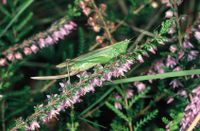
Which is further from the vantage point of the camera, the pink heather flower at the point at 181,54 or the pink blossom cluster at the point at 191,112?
the pink heather flower at the point at 181,54

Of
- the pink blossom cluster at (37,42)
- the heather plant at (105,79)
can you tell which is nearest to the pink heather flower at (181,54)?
the heather plant at (105,79)

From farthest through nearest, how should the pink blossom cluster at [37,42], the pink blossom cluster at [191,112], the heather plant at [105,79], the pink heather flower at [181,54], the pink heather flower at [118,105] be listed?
the pink blossom cluster at [37,42], the pink heather flower at [118,105], the pink heather flower at [181,54], the pink blossom cluster at [191,112], the heather plant at [105,79]

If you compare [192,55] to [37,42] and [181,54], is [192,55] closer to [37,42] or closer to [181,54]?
[181,54]

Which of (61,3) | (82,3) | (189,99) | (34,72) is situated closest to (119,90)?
(189,99)

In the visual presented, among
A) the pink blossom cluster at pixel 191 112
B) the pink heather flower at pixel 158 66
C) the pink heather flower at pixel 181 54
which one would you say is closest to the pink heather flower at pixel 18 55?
the pink heather flower at pixel 158 66

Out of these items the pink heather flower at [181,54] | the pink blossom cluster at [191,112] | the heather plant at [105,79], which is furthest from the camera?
the pink heather flower at [181,54]

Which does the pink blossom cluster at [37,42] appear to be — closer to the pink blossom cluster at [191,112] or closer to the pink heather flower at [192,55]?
the pink heather flower at [192,55]

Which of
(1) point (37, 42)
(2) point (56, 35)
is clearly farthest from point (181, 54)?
(1) point (37, 42)

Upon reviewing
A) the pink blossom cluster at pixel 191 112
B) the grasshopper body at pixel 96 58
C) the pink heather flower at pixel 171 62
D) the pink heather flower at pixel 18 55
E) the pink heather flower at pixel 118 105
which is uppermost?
the pink heather flower at pixel 18 55

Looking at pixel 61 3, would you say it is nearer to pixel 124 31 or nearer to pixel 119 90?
pixel 124 31

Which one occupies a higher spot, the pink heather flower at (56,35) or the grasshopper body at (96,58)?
the pink heather flower at (56,35)
